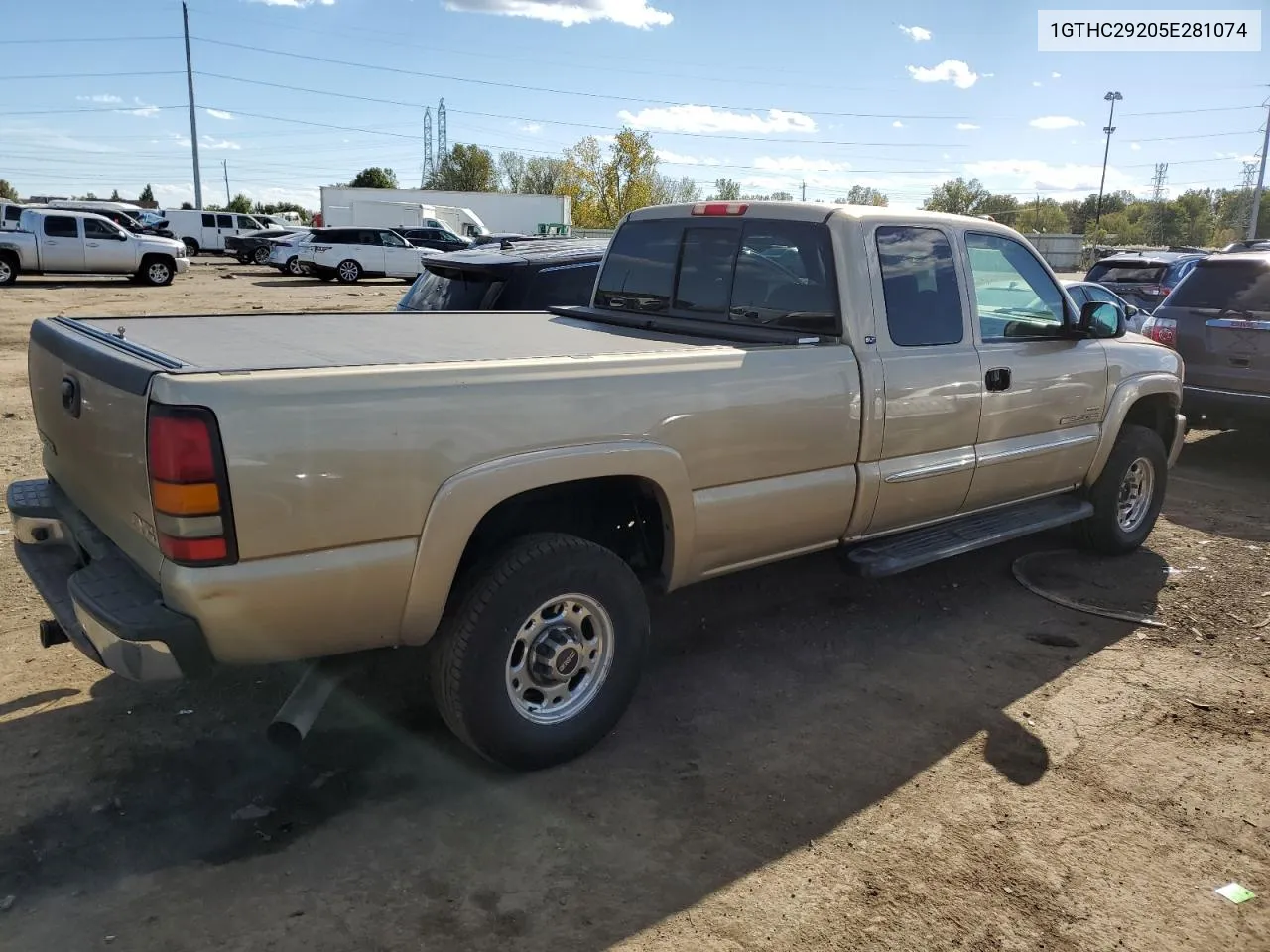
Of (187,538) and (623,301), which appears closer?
(187,538)

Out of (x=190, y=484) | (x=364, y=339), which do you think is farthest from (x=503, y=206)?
(x=190, y=484)

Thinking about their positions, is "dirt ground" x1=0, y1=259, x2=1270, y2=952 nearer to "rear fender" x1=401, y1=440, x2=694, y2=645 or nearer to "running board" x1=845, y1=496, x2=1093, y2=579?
"running board" x1=845, y1=496, x2=1093, y2=579

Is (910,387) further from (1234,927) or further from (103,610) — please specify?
(103,610)

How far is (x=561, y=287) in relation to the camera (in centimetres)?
654

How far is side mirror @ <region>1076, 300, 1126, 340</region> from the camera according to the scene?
199 inches

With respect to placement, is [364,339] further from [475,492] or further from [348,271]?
[348,271]

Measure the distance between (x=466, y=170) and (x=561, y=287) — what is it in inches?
3145

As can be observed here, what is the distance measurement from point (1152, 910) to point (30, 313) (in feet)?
67.2

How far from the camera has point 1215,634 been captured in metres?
4.92

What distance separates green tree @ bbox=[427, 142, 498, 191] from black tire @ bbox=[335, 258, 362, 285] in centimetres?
5356

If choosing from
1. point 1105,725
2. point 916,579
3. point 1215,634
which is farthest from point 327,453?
point 1215,634

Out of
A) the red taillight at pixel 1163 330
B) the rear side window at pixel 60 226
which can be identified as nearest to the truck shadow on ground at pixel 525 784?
the red taillight at pixel 1163 330

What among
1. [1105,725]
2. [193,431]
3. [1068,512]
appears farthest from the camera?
[1068,512]

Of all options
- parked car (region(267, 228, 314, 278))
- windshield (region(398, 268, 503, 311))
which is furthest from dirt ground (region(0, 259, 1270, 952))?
parked car (region(267, 228, 314, 278))
